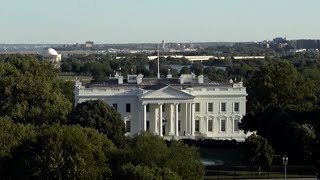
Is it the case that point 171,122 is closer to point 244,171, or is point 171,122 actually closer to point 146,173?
point 244,171

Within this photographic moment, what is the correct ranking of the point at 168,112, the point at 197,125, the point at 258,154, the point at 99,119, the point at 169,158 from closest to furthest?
the point at 169,158, the point at 258,154, the point at 99,119, the point at 168,112, the point at 197,125

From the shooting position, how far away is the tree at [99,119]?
62281mm

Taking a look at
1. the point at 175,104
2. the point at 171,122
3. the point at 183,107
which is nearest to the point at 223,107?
the point at 183,107

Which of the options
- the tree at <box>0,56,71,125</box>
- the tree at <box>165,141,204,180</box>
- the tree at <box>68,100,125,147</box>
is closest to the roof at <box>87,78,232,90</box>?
the tree at <box>0,56,71,125</box>

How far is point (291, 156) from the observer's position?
197 ft

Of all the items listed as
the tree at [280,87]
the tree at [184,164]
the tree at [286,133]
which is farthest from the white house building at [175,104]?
the tree at [184,164]

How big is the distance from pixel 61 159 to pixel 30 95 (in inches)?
1032

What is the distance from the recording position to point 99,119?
207 ft

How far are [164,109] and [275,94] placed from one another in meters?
14.8

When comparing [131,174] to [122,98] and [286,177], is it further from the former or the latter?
[122,98]

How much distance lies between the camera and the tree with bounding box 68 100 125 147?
62281 millimetres

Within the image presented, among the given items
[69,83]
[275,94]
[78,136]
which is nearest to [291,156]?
[78,136]

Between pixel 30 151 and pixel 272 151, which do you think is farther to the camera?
pixel 272 151

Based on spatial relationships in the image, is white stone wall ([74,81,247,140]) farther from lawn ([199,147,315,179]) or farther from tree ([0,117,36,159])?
tree ([0,117,36,159])
